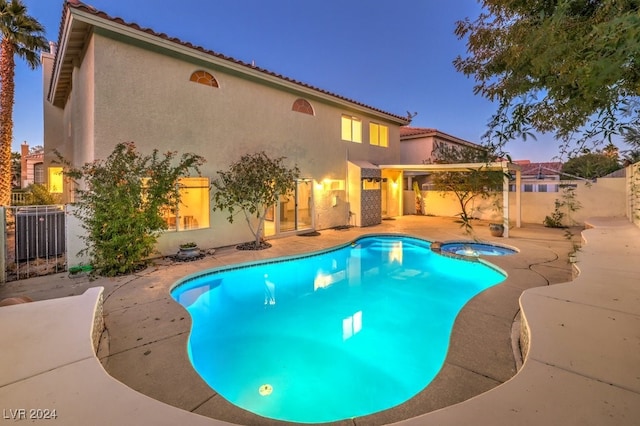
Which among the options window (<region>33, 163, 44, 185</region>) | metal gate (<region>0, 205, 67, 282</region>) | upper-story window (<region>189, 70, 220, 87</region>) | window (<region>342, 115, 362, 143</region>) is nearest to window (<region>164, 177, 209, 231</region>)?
metal gate (<region>0, 205, 67, 282</region>)

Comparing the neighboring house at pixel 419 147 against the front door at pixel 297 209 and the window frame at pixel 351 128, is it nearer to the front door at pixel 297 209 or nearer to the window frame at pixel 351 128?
the window frame at pixel 351 128

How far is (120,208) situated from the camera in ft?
28.2

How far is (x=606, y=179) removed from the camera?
16.9m

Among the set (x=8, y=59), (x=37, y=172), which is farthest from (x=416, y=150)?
(x=37, y=172)

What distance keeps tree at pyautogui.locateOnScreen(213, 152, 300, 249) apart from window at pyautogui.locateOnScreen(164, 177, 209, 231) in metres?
0.44

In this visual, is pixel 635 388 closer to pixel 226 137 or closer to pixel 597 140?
pixel 597 140

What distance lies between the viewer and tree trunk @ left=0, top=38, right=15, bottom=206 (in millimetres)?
14992

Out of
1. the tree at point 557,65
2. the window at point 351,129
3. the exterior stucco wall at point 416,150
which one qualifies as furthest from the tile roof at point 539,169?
the tree at point 557,65

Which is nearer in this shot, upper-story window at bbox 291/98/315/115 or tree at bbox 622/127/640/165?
tree at bbox 622/127/640/165

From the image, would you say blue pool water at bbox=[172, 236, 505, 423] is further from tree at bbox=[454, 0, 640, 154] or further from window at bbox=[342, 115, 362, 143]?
window at bbox=[342, 115, 362, 143]

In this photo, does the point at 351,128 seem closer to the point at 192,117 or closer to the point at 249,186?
the point at 249,186

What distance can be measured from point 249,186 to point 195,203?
2.47 metres

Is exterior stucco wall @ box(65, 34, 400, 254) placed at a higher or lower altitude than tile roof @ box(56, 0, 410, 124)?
lower

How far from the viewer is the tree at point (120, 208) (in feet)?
28.1
